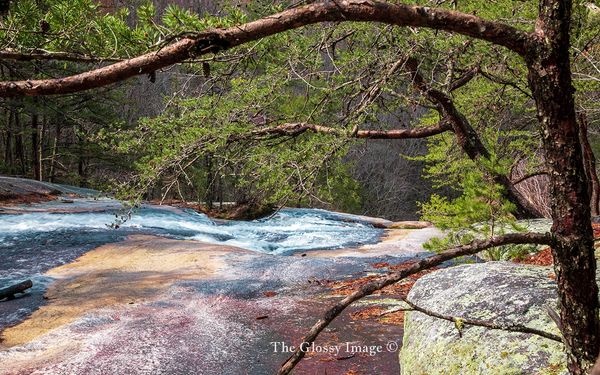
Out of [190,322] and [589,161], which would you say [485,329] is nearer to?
[190,322]

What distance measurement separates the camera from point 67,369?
14.2ft

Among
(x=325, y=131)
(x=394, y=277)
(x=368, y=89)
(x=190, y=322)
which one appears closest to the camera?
(x=394, y=277)

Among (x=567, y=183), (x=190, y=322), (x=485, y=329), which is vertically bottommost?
(x=190, y=322)

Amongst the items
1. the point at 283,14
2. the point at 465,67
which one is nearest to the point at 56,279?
the point at 465,67

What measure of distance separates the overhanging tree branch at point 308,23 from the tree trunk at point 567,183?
92mm

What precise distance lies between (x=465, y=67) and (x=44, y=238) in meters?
9.18

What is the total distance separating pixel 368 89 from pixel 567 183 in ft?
12.2

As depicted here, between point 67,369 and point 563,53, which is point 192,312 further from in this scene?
point 563,53

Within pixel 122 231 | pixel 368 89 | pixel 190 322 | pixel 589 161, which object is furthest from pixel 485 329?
pixel 122 231

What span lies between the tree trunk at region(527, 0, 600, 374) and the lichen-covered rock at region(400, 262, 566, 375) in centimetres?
69

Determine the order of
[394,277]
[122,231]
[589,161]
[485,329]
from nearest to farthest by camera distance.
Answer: [394,277], [485,329], [589,161], [122,231]

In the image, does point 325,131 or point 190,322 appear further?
point 325,131

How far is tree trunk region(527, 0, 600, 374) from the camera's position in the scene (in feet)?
5.32

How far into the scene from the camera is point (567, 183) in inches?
65.1
